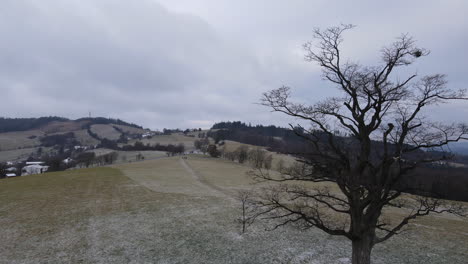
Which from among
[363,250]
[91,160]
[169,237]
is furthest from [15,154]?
[363,250]

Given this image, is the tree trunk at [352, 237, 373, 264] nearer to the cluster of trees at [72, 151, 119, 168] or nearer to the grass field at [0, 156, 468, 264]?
the grass field at [0, 156, 468, 264]

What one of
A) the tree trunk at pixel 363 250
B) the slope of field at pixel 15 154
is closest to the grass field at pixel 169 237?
the tree trunk at pixel 363 250

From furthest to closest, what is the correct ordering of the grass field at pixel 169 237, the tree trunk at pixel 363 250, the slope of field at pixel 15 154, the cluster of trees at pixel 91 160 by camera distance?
the slope of field at pixel 15 154, the cluster of trees at pixel 91 160, the grass field at pixel 169 237, the tree trunk at pixel 363 250

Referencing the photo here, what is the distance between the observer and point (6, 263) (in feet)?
56.3

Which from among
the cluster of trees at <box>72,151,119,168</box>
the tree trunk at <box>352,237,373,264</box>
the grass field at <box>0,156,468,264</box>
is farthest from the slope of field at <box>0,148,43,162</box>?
the tree trunk at <box>352,237,373,264</box>

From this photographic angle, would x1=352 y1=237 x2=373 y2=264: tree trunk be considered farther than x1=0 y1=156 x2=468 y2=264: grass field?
No

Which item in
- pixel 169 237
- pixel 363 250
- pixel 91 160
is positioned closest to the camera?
pixel 363 250

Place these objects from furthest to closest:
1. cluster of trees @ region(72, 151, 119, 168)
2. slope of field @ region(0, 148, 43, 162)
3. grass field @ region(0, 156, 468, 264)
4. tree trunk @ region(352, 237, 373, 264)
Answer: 1. slope of field @ region(0, 148, 43, 162)
2. cluster of trees @ region(72, 151, 119, 168)
3. grass field @ region(0, 156, 468, 264)
4. tree trunk @ region(352, 237, 373, 264)

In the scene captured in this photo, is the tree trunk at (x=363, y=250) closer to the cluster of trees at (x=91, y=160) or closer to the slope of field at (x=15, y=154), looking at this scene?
the cluster of trees at (x=91, y=160)

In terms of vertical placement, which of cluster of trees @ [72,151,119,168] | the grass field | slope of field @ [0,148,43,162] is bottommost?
slope of field @ [0,148,43,162]

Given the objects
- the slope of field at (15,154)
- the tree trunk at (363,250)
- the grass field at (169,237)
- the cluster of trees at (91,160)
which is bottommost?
the slope of field at (15,154)

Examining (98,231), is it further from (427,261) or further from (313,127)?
(427,261)

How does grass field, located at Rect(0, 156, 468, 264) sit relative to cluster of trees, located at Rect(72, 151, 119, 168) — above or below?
above

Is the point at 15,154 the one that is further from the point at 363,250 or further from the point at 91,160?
the point at 363,250
